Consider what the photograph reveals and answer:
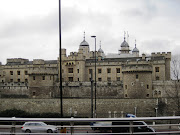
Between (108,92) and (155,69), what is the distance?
39.2 ft

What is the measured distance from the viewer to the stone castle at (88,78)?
47094mm

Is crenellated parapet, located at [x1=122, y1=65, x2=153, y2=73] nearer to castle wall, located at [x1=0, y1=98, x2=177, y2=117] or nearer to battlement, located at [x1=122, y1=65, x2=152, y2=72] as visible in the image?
battlement, located at [x1=122, y1=65, x2=152, y2=72]

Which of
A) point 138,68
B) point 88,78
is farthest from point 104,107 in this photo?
point 88,78

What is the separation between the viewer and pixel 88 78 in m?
63.8

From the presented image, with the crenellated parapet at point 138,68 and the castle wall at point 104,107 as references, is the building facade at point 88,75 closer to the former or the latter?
the crenellated parapet at point 138,68

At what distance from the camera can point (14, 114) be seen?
42.2 m

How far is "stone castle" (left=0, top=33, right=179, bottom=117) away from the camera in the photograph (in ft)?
155

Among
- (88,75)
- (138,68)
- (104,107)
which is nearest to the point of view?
(104,107)

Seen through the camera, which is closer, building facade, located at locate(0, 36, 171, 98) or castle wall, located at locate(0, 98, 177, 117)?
castle wall, located at locate(0, 98, 177, 117)

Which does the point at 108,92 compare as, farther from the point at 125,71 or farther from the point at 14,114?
the point at 14,114

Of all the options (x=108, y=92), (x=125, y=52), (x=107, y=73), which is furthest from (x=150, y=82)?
(x=125, y=52)

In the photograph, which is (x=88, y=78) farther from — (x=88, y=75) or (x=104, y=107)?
(x=104, y=107)

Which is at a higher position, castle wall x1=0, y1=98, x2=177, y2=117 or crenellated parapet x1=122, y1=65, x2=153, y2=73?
crenellated parapet x1=122, y1=65, x2=153, y2=73

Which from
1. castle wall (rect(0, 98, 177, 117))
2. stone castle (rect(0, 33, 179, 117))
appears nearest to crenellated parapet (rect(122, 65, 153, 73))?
stone castle (rect(0, 33, 179, 117))
